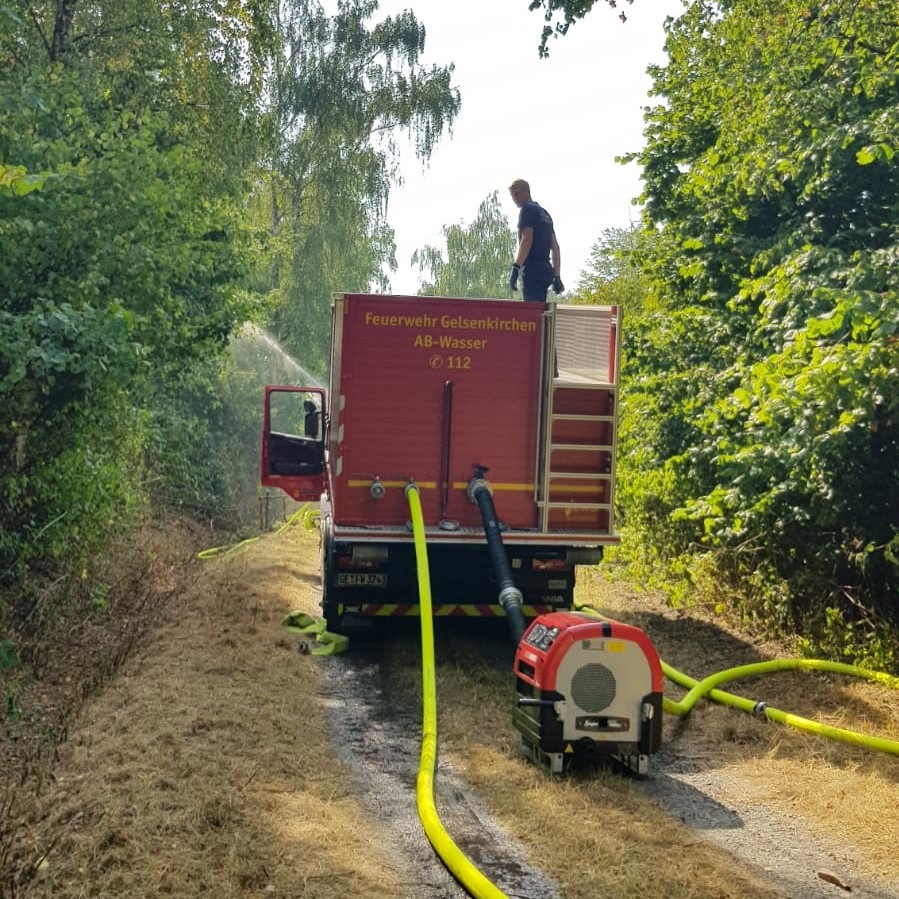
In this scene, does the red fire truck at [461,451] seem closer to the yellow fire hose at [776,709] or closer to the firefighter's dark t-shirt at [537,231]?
A: the firefighter's dark t-shirt at [537,231]

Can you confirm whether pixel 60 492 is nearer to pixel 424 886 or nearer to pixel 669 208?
pixel 424 886

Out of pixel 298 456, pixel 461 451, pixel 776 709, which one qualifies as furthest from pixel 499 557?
pixel 298 456

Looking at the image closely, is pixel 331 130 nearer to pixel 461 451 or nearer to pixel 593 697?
pixel 461 451

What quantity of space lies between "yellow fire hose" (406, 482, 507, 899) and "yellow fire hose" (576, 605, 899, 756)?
50.5 inches

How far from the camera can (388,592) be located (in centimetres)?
923

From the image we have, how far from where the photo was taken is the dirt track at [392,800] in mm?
4371

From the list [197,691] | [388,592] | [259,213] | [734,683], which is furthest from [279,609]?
[259,213]

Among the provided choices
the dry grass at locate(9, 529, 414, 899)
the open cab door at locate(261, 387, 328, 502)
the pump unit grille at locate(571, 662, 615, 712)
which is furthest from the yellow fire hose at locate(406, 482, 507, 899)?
the open cab door at locate(261, 387, 328, 502)

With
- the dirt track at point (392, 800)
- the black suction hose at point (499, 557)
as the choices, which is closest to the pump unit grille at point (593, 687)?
the dirt track at point (392, 800)

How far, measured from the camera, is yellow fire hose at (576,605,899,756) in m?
6.51

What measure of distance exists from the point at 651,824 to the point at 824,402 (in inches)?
145

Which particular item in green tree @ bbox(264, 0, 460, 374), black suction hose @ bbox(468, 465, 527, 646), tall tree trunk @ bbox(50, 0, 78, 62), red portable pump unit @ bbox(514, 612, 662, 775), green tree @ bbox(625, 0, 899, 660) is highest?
green tree @ bbox(264, 0, 460, 374)

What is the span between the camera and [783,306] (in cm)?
934

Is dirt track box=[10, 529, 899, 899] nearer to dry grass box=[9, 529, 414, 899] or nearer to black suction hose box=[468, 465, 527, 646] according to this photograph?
dry grass box=[9, 529, 414, 899]
